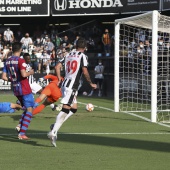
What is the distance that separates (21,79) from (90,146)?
2.11m

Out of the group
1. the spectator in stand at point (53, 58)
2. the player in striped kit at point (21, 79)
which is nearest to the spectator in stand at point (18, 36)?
the spectator in stand at point (53, 58)

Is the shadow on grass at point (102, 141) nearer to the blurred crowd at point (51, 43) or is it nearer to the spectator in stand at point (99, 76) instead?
the spectator in stand at point (99, 76)

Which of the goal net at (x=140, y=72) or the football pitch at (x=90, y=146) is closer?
the football pitch at (x=90, y=146)

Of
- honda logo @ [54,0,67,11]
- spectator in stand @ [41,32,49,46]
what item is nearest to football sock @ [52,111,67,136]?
honda logo @ [54,0,67,11]

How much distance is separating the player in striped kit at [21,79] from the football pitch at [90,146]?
1.24 feet

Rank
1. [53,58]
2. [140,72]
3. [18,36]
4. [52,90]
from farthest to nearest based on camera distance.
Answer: [18,36], [53,58], [140,72], [52,90]

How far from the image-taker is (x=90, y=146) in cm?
1111

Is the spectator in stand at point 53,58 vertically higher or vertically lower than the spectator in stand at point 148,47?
lower

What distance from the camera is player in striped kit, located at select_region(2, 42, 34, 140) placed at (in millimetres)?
11974

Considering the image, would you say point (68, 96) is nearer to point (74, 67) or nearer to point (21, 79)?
point (74, 67)

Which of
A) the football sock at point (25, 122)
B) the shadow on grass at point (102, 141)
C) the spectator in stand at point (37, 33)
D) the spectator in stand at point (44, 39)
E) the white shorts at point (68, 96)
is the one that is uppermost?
the spectator in stand at point (37, 33)

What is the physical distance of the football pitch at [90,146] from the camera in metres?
9.12

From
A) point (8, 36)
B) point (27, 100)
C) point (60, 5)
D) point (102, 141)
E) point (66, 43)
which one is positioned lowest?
point (102, 141)

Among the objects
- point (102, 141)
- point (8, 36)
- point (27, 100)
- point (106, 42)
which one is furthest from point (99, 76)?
point (102, 141)
